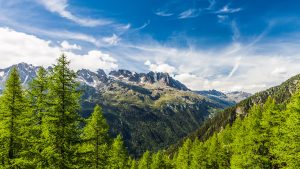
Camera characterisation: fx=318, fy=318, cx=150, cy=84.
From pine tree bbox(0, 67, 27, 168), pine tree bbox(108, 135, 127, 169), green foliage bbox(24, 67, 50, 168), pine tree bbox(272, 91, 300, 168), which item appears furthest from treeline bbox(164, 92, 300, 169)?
pine tree bbox(0, 67, 27, 168)

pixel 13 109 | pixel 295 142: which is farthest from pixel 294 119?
pixel 13 109

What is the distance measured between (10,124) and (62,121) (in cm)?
454

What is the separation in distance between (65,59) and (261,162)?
27.8 metres

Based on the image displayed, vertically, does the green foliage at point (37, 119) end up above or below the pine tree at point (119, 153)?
above

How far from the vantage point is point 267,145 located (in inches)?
1590

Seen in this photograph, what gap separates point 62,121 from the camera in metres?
27.2

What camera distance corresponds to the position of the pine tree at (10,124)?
27.2m

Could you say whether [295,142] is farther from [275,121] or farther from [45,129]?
[45,129]

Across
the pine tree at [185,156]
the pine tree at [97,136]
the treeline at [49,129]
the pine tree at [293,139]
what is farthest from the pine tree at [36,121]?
the pine tree at [185,156]

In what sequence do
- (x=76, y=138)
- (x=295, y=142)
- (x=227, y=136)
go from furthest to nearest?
(x=227, y=136) → (x=295, y=142) → (x=76, y=138)

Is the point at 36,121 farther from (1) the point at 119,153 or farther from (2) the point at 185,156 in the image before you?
(2) the point at 185,156

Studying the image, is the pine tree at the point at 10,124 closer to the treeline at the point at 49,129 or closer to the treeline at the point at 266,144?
the treeline at the point at 49,129

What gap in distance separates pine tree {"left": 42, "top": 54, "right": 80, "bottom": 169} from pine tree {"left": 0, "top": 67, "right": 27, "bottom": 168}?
2784 millimetres

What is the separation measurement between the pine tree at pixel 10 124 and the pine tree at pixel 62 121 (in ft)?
9.14
